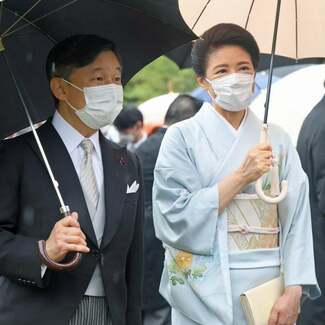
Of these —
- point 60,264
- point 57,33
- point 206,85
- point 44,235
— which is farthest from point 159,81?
point 60,264

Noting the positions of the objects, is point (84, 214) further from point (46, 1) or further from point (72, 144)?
point (46, 1)

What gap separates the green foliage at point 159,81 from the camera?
25.9 m

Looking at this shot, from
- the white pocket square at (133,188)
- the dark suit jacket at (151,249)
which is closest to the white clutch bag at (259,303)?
the white pocket square at (133,188)

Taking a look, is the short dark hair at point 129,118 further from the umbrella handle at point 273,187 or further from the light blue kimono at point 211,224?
the umbrella handle at point 273,187

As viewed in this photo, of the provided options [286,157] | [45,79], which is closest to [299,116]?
[286,157]

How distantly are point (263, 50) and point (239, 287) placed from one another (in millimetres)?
1607

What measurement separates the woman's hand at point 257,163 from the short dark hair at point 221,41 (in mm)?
600

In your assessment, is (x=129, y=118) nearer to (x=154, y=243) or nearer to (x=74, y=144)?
(x=154, y=243)

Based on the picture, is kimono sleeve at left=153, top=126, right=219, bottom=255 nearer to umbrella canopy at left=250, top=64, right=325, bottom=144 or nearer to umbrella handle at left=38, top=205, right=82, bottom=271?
umbrella handle at left=38, top=205, right=82, bottom=271

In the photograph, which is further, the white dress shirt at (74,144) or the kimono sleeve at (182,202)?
the kimono sleeve at (182,202)

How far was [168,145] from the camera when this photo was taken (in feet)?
15.6

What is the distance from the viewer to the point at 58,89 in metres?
4.25

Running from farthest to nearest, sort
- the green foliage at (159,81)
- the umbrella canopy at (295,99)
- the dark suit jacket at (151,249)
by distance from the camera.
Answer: the green foliage at (159,81) < the umbrella canopy at (295,99) < the dark suit jacket at (151,249)

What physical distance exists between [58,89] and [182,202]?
86 cm
